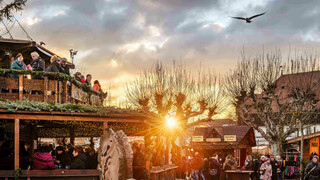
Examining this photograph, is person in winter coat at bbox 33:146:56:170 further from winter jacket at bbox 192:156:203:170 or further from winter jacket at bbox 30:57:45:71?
winter jacket at bbox 192:156:203:170

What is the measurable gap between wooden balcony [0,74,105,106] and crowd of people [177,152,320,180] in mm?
8614

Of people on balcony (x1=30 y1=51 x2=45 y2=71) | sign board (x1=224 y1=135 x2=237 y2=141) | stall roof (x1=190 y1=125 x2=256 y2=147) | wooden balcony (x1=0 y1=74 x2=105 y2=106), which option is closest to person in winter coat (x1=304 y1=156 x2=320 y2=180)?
wooden balcony (x1=0 y1=74 x2=105 y2=106)

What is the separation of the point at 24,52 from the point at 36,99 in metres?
3.83

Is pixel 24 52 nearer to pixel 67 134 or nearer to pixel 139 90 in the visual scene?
pixel 67 134

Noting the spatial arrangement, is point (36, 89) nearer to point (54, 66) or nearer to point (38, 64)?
point (38, 64)

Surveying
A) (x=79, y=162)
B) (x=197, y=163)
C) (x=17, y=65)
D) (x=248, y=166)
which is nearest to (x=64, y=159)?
(x=79, y=162)

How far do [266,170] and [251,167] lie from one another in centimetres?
431

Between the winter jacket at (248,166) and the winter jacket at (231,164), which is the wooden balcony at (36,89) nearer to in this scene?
the winter jacket at (231,164)

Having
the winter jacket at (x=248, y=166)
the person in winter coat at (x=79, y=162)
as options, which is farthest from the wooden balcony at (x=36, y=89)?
the winter jacket at (x=248, y=166)

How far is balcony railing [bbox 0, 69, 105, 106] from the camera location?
15.3 metres

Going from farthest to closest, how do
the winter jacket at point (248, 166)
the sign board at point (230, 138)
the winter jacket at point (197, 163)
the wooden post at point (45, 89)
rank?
the sign board at point (230, 138) < the winter jacket at point (197, 163) < the winter jacket at point (248, 166) < the wooden post at point (45, 89)

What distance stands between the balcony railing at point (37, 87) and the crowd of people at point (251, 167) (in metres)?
8.61

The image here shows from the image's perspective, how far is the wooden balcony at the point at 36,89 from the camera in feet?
50.4

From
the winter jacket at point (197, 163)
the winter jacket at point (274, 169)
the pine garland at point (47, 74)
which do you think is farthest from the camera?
→ the winter jacket at point (197, 163)
